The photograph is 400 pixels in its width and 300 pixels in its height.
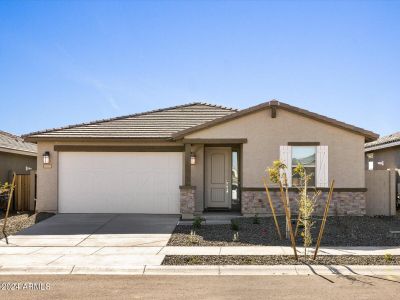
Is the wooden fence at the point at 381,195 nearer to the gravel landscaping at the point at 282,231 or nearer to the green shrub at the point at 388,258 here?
the gravel landscaping at the point at 282,231

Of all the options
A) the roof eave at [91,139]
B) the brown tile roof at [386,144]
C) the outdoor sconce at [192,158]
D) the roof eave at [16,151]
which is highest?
the brown tile roof at [386,144]

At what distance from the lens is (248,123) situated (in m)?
15.0

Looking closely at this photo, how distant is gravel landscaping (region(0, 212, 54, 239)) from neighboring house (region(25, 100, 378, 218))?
0.64 m

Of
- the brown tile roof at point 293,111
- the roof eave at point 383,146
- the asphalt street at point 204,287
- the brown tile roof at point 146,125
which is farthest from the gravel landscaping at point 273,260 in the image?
the roof eave at point 383,146

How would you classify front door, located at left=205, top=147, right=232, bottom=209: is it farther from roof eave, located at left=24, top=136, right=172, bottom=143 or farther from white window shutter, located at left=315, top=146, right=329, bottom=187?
white window shutter, located at left=315, top=146, right=329, bottom=187

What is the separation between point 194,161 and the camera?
15.9 m

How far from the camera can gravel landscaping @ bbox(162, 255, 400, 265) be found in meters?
8.57

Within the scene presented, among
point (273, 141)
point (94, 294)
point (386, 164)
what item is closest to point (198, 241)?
point (94, 294)

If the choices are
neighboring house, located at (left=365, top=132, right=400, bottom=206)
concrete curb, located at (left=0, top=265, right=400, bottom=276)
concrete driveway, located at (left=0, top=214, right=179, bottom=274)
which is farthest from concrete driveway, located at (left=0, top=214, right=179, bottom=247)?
neighboring house, located at (left=365, top=132, right=400, bottom=206)

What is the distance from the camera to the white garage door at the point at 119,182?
16094 millimetres

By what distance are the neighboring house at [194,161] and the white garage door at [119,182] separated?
0.04 metres

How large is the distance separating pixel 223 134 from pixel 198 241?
5133 mm

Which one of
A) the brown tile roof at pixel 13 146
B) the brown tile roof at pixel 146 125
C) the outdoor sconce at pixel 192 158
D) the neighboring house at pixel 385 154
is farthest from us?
the neighboring house at pixel 385 154

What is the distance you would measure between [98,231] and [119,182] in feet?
12.0
